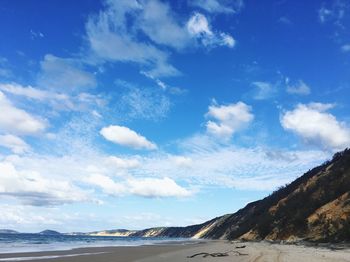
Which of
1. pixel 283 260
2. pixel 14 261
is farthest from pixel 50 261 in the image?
pixel 283 260

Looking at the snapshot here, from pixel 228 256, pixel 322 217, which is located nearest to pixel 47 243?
pixel 322 217

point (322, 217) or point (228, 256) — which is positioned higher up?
point (322, 217)

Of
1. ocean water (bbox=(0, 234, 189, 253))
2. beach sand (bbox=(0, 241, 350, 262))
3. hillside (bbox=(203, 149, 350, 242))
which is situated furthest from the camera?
ocean water (bbox=(0, 234, 189, 253))

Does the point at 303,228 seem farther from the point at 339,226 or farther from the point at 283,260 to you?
the point at 283,260

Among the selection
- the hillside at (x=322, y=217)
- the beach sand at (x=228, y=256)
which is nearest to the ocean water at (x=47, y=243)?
the beach sand at (x=228, y=256)

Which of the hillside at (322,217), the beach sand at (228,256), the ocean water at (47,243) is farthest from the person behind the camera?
the ocean water at (47,243)

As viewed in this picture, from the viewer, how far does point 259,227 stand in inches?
2908

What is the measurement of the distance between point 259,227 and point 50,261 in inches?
2052

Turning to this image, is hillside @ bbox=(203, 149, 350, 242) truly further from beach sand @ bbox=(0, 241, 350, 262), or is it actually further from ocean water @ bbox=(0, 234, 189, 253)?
ocean water @ bbox=(0, 234, 189, 253)

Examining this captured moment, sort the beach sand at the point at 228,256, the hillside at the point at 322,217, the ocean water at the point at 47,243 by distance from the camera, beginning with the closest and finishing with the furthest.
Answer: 1. the beach sand at the point at 228,256
2. the hillside at the point at 322,217
3. the ocean water at the point at 47,243

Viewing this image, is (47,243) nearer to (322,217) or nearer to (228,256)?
(322,217)

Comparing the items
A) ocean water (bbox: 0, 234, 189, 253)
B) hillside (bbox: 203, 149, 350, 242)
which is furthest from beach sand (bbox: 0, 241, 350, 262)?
ocean water (bbox: 0, 234, 189, 253)

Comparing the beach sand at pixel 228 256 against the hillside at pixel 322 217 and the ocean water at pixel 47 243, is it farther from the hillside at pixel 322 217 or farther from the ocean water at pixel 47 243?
the ocean water at pixel 47 243

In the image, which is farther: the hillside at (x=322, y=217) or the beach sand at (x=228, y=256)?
the hillside at (x=322, y=217)
